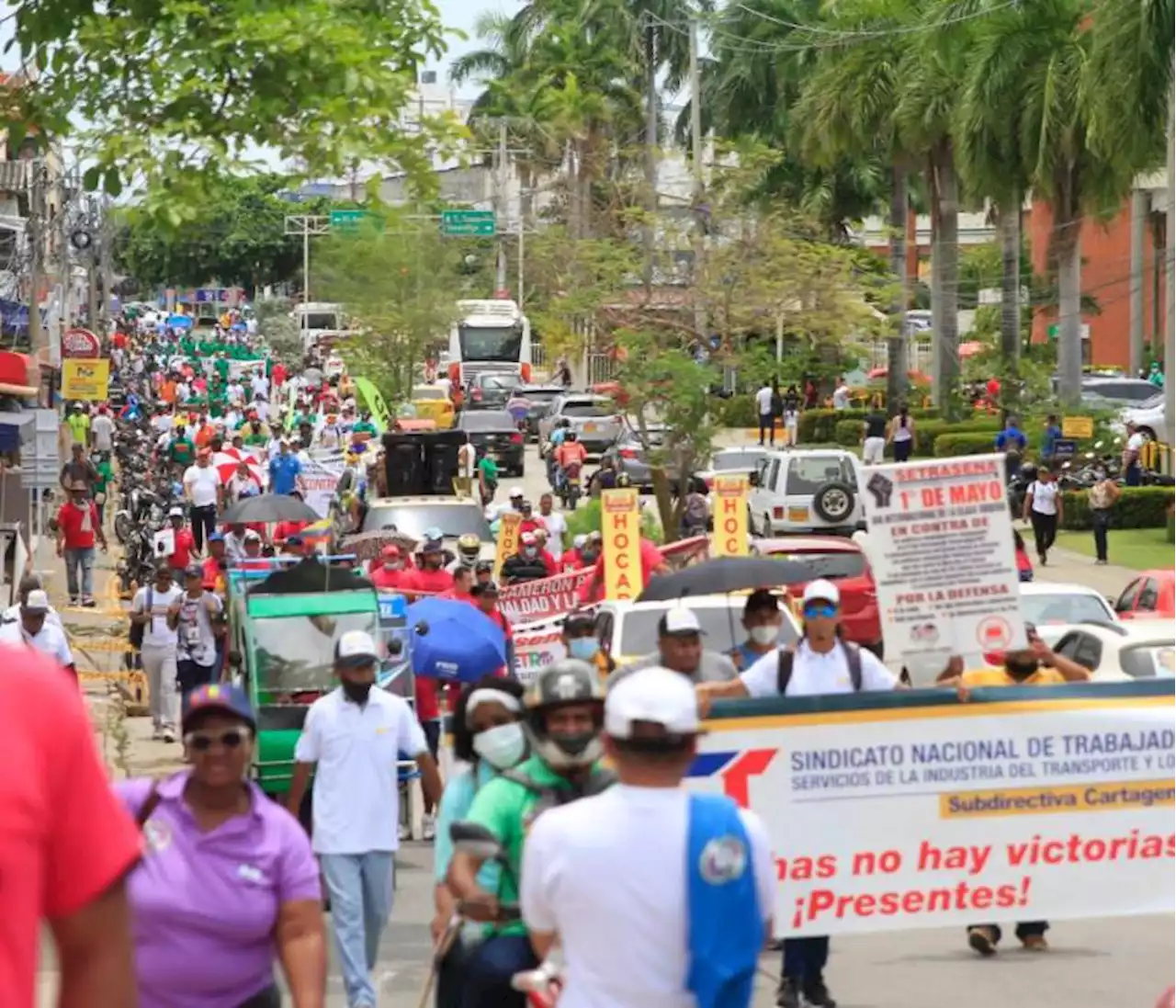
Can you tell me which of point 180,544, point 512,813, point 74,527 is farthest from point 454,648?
point 74,527

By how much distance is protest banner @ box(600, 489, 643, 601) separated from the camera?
2278 cm

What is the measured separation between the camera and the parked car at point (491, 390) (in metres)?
72.7

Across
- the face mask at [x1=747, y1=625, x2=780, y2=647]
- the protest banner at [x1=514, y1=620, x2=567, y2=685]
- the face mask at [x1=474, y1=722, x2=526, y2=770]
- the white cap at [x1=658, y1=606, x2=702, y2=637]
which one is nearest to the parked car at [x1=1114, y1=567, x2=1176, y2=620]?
the protest banner at [x1=514, y1=620, x2=567, y2=685]

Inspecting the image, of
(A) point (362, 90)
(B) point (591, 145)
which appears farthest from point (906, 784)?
(B) point (591, 145)

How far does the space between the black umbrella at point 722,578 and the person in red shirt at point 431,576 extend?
119 inches

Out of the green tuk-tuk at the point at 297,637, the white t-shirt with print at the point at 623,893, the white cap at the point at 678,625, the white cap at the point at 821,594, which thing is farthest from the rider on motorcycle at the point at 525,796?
the green tuk-tuk at the point at 297,637

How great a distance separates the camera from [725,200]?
4981 cm

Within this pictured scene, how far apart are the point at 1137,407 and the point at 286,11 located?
4424cm

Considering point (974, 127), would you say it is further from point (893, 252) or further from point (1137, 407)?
point (893, 252)

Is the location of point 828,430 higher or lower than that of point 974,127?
lower

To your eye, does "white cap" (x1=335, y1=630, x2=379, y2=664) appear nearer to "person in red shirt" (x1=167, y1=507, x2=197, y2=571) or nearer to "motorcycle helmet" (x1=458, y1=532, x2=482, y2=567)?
"motorcycle helmet" (x1=458, y1=532, x2=482, y2=567)

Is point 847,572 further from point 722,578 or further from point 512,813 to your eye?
point 512,813

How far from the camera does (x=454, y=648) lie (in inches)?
641

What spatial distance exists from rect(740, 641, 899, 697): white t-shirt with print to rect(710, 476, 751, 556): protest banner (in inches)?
551
